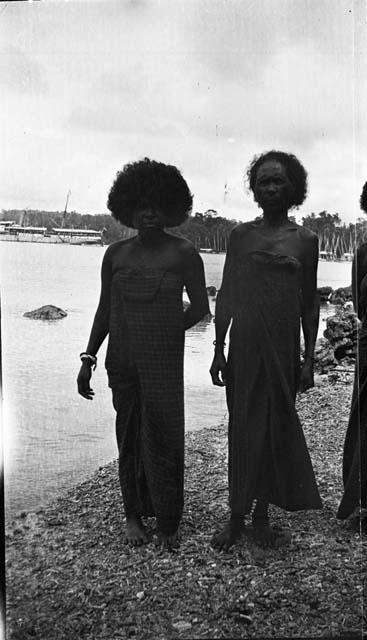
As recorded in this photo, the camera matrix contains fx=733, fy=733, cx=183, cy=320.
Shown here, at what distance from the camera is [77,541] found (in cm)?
329

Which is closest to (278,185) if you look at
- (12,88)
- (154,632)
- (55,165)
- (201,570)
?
(55,165)

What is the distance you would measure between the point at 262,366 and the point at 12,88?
1.63m

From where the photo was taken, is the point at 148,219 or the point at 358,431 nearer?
the point at 148,219

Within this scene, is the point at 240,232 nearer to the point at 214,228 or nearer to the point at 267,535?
the point at 214,228

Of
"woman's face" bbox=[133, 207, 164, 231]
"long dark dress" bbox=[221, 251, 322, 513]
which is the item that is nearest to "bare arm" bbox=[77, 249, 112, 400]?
"woman's face" bbox=[133, 207, 164, 231]

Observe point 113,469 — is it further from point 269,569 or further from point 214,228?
point 214,228

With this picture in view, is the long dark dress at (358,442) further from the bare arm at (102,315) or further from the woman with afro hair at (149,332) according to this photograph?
the bare arm at (102,315)

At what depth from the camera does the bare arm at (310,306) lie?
10.5ft

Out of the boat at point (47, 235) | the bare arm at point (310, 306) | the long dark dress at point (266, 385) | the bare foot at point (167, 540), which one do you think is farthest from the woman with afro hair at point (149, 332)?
the bare arm at point (310, 306)

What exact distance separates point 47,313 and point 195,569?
1298mm

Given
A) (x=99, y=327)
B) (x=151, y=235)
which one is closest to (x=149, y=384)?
(x=99, y=327)

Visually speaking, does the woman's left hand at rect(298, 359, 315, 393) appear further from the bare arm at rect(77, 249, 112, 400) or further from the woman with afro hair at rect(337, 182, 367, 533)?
the bare arm at rect(77, 249, 112, 400)

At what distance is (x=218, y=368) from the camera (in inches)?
127

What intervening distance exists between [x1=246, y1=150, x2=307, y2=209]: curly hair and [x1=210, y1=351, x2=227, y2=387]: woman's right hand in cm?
73
